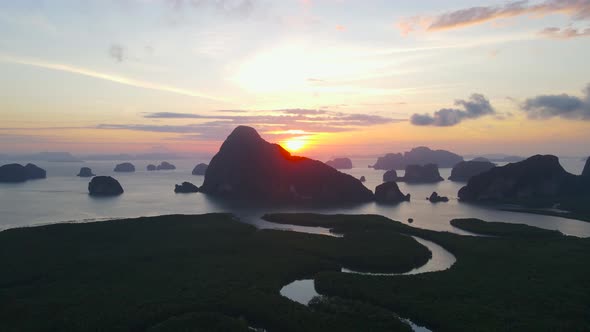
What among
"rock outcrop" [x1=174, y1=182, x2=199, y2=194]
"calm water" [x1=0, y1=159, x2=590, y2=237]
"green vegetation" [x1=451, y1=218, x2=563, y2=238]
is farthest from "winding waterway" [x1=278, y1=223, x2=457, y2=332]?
"rock outcrop" [x1=174, y1=182, x2=199, y2=194]

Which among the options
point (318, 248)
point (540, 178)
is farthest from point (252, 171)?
point (540, 178)

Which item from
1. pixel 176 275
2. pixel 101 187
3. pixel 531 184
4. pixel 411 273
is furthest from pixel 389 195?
pixel 101 187

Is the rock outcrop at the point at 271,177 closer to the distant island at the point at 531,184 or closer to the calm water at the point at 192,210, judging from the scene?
the calm water at the point at 192,210

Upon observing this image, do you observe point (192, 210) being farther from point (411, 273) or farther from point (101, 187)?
point (411, 273)

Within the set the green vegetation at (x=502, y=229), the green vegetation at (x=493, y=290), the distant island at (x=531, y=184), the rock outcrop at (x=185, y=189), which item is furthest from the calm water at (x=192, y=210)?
the green vegetation at (x=493, y=290)

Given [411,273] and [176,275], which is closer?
[176,275]

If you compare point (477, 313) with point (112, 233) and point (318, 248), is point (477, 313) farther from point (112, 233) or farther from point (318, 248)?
point (112, 233)
